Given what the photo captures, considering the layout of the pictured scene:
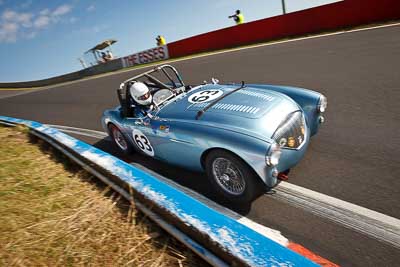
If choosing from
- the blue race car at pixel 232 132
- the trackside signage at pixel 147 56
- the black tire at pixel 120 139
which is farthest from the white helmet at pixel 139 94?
the trackside signage at pixel 147 56

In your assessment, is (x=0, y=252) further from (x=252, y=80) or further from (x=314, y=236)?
(x=252, y=80)

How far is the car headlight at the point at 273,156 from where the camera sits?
2.61 m

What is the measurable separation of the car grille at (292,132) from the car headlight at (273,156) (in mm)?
234

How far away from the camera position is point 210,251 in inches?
70.4

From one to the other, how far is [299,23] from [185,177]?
→ 538 inches

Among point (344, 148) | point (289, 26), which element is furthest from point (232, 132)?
point (289, 26)

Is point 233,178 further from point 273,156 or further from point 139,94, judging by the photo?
point 139,94

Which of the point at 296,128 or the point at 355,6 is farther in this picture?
the point at 355,6

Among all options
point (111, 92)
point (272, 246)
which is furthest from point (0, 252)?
point (111, 92)

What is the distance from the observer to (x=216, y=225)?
1.87 meters

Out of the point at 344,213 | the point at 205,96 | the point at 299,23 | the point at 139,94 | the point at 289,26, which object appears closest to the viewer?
the point at 344,213

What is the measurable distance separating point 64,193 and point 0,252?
2.74ft

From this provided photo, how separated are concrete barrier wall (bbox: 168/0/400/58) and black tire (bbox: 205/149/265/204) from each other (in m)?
13.1

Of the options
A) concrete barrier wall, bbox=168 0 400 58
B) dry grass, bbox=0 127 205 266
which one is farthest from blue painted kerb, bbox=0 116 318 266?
concrete barrier wall, bbox=168 0 400 58
